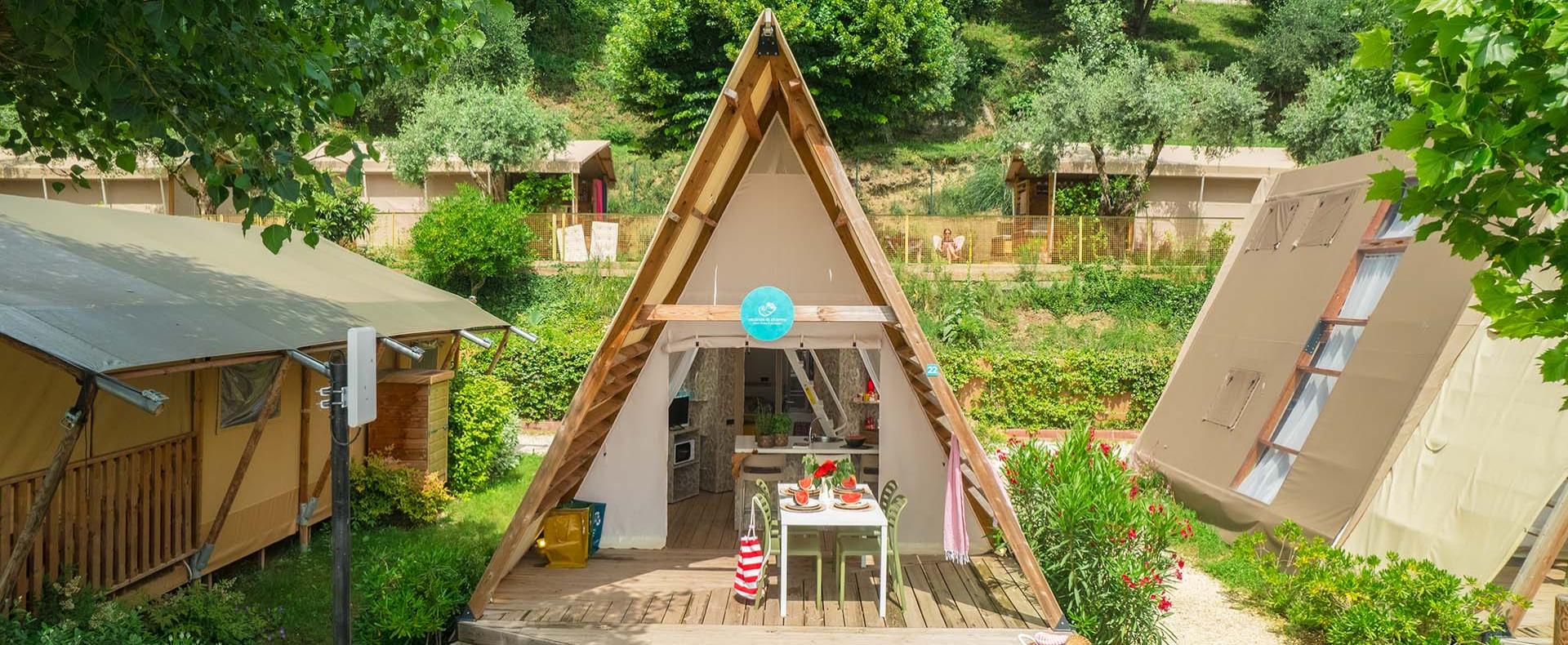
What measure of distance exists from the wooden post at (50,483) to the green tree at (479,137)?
1751cm

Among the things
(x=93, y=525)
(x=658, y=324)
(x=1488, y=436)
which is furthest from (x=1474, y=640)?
(x=93, y=525)

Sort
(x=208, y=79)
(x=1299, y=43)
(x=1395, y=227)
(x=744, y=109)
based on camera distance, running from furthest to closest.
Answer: (x=1299, y=43), (x=1395, y=227), (x=744, y=109), (x=208, y=79)

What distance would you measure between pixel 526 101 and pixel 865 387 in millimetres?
14940

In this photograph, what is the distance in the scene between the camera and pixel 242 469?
6598 millimetres

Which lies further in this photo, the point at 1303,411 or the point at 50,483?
the point at 1303,411

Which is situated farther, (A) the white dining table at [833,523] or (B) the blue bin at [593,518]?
(B) the blue bin at [593,518]

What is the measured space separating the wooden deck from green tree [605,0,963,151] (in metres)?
14.5

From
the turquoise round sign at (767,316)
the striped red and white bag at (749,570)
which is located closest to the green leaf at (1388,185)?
the turquoise round sign at (767,316)

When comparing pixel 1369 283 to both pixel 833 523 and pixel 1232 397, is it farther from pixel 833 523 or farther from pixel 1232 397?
pixel 833 523

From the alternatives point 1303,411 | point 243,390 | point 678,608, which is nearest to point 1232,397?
point 1303,411

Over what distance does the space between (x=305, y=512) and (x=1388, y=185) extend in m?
8.51

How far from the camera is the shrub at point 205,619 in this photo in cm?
562

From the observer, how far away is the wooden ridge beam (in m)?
6.46

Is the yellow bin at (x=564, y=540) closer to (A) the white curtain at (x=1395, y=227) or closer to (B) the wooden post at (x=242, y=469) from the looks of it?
(B) the wooden post at (x=242, y=469)
